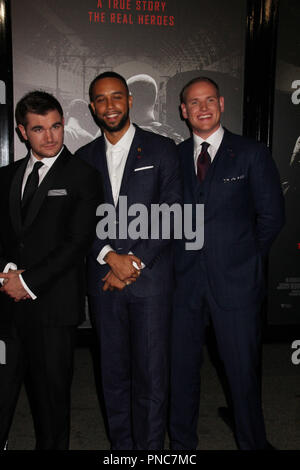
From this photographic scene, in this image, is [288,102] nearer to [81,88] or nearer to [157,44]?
[157,44]

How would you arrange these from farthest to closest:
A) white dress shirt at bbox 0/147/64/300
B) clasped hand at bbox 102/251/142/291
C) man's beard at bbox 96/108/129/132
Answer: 1. man's beard at bbox 96/108/129/132
2. clasped hand at bbox 102/251/142/291
3. white dress shirt at bbox 0/147/64/300

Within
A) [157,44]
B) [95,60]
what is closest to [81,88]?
[95,60]

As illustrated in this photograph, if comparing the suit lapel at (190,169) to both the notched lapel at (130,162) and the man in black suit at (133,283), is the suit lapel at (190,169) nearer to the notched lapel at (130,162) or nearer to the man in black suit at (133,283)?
the man in black suit at (133,283)

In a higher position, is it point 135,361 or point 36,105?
point 36,105

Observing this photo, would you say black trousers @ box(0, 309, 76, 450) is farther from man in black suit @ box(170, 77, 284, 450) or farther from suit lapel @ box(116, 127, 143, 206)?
suit lapel @ box(116, 127, 143, 206)

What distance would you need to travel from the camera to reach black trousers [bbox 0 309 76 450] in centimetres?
205

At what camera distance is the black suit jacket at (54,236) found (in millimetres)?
2031

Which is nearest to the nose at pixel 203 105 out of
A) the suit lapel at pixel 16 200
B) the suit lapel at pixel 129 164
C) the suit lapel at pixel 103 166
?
the suit lapel at pixel 129 164

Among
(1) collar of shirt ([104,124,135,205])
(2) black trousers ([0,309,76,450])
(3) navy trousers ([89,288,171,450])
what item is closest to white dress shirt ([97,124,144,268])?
(1) collar of shirt ([104,124,135,205])

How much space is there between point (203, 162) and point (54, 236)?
2.76 ft

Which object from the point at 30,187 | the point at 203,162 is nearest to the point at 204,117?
the point at 203,162

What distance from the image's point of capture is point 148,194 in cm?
219

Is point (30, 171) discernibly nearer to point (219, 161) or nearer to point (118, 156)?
point (118, 156)

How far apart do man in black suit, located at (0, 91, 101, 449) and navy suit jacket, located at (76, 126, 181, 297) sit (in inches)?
5.4
